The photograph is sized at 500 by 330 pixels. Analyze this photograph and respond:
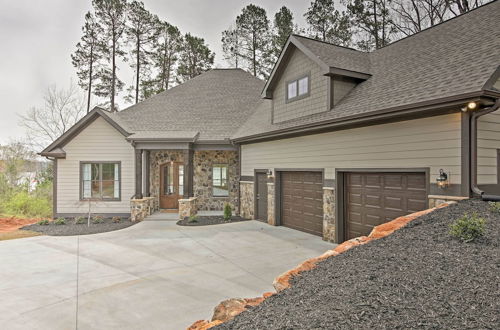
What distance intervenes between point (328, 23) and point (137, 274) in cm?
1829

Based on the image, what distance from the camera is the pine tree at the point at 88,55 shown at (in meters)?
19.7

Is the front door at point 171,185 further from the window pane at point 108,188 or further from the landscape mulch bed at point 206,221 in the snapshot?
the landscape mulch bed at point 206,221

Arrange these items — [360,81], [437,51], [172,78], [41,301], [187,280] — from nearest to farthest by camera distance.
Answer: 1. [41,301]
2. [187,280]
3. [437,51]
4. [360,81]
5. [172,78]

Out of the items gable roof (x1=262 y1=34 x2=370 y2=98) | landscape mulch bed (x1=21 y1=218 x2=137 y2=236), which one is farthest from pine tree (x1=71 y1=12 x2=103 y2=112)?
gable roof (x1=262 y1=34 x2=370 y2=98)

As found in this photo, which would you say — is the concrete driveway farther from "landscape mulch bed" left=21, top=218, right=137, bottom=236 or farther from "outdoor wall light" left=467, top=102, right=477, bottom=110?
"outdoor wall light" left=467, top=102, right=477, bottom=110

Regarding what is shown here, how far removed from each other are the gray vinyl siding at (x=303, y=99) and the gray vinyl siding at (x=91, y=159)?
6843 mm

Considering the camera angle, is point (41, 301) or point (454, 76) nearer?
point (41, 301)

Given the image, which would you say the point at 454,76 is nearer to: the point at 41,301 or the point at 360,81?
the point at 360,81

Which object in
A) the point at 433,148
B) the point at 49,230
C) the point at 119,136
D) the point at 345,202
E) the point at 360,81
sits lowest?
the point at 49,230

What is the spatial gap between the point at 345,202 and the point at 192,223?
18.9 feet

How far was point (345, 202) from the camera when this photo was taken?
308 inches

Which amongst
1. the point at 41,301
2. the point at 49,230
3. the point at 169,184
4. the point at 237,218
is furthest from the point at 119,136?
the point at 41,301

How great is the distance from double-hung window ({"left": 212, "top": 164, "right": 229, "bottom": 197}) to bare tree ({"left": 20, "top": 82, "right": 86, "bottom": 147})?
1304 cm

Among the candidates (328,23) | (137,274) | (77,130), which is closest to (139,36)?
(77,130)
